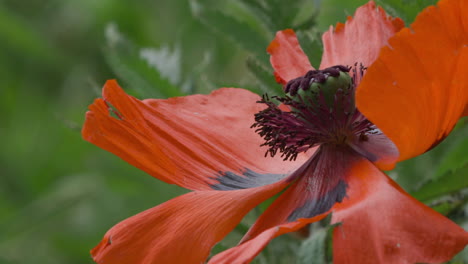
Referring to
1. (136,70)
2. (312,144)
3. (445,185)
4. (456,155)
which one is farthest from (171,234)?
(456,155)

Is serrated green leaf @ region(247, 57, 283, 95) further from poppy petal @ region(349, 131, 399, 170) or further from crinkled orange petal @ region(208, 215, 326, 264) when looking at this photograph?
crinkled orange petal @ region(208, 215, 326, 264)

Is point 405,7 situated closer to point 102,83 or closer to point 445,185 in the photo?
point 445,185

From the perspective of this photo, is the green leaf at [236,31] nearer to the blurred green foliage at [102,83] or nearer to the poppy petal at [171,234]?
the blurred green foliage at [102,83]

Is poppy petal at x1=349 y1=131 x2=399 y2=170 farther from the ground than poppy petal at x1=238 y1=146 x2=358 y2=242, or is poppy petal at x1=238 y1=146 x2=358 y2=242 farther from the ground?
poppy petal at x1=349 y1=131 x2=399 y2=170

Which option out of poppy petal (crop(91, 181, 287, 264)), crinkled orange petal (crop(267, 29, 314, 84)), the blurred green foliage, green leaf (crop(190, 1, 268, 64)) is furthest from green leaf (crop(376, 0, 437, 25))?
poppy petal (crop(91, 181, 287, 264))

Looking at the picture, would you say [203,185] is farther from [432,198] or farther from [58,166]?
[58,166]

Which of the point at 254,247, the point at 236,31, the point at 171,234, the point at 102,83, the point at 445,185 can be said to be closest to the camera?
the point at 254,247
